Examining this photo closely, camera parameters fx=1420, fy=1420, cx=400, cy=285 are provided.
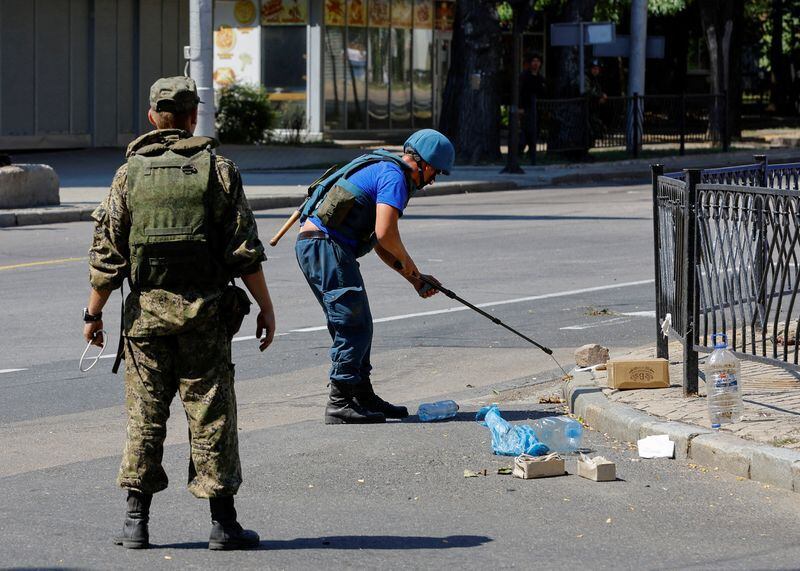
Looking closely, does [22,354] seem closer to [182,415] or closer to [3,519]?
[182,415]

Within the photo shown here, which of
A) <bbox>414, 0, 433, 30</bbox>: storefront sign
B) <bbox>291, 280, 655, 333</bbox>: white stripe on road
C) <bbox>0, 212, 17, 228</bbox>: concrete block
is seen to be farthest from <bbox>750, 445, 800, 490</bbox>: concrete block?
<bbox>414, 0, 433, 30</bbox>: storefront sign

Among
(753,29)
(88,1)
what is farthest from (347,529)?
(753,29)

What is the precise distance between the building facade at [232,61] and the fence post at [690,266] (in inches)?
888

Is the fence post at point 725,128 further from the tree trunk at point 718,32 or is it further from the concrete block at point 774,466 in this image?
the concrete block at point 774,466

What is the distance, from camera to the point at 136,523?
17.1 feet

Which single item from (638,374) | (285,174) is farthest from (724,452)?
(285,174)

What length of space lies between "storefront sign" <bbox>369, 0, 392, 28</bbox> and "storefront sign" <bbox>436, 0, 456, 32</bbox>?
6.83 feet

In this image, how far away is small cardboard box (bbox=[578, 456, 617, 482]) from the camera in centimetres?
636

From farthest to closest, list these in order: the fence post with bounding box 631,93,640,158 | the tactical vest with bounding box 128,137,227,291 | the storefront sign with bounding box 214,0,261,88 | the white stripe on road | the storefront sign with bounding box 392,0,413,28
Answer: the storefront sign with bounding box 392,0,413,28
the storefront sign with bounding box 214,0,261,88
the fence post with bounding box 631,93,640,158
the white stripe on road
the tactical vest with bounding box 128,137,227,291

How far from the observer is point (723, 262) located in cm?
744

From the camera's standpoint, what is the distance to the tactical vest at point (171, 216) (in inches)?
199

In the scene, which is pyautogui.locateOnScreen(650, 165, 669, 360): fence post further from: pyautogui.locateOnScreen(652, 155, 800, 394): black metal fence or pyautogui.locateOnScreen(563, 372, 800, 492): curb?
pyautogui.locateOnScreen(563, 372, 800, 492): curb

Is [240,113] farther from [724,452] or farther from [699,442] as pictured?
[724,452]

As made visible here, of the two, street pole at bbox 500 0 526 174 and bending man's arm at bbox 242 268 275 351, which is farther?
street pole at bbox 500 0 526 174
